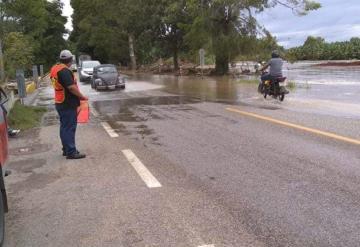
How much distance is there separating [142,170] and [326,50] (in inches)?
2626

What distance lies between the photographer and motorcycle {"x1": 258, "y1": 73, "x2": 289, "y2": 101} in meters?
18.8

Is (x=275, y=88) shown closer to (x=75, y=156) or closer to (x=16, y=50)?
(x=75, y=156)

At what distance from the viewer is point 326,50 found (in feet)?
233

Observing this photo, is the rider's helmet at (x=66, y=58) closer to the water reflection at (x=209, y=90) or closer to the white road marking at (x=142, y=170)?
the white road marking at (x=142, y=170)

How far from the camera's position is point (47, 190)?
7.27 m

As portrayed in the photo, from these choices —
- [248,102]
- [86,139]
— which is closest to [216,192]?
[86,139]

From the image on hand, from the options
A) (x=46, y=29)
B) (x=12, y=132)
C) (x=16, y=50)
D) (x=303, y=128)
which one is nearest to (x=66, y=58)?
(x=12, y=132)

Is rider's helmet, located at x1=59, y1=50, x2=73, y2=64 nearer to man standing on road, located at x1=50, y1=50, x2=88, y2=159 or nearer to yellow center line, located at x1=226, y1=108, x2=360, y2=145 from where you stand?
man standing on road, located at x1=50, y1=50, x2=88, y2=159

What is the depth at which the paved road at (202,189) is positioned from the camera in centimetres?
530

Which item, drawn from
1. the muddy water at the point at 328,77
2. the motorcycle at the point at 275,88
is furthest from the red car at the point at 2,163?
the muddy water at the point at 328,77

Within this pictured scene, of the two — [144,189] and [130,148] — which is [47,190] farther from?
[130,148]

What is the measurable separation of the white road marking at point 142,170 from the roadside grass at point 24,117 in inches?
213

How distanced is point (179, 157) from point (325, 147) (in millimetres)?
2432

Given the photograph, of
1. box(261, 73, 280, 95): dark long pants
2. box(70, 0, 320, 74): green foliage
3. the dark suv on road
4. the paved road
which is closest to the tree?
box(70, 0, 320, 74): green foliage
